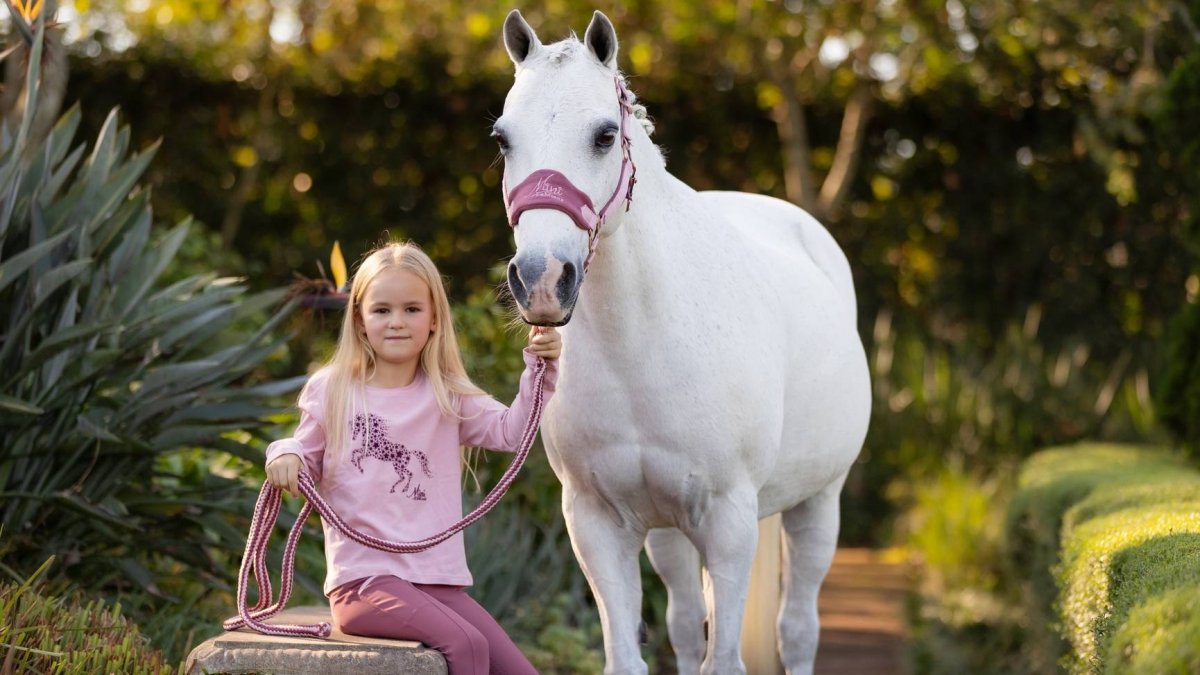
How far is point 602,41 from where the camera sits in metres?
3.03

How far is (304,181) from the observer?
1011 cm

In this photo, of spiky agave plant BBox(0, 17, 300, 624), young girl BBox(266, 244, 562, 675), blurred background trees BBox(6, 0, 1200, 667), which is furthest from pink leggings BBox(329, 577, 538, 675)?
blurred background trees BBox(6, 0, 1200, 667)

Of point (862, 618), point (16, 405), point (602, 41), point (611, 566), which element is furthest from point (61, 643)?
point (862, 618)

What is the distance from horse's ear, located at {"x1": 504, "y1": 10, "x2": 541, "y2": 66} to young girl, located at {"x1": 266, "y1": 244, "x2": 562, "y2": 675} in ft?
1.93

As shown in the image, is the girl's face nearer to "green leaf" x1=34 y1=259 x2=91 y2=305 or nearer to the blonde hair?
the blonde hair

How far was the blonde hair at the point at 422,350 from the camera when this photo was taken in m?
3.30

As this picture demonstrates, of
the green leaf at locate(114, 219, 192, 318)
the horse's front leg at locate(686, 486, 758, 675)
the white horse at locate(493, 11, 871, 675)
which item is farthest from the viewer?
the green leaf at locate(114, 219, 192, 318)

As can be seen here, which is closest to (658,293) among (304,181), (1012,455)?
(1012,455)

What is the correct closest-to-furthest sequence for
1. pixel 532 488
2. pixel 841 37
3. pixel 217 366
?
pixel 217 366 → pixel 532 488 → pixel 841 37

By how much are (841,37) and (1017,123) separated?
171cm

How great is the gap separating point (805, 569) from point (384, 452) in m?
1.69

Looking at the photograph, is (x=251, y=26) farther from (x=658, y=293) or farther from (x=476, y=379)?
(x=658, y=293)

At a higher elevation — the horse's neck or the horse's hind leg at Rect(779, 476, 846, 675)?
the horse's neck

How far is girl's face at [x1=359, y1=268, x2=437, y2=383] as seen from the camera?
10.8 feet
